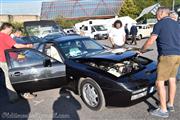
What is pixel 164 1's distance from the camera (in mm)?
69500

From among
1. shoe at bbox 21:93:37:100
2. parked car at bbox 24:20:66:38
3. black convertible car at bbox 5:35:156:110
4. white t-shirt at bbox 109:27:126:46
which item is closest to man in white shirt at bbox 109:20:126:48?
white t-shirt at bbox 109:27:126:46

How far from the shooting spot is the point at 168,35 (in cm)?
489

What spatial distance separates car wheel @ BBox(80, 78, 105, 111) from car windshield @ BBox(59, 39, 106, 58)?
105 cm

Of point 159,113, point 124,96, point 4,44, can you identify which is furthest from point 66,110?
point 4,44

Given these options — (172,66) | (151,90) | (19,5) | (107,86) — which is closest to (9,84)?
(107,86)

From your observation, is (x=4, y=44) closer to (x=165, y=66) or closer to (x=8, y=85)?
(x=8, y=85)

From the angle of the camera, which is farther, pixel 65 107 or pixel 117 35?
pixel 117 35

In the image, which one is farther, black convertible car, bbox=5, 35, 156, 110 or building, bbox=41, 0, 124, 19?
building, bbox=41, 0, 124, 19

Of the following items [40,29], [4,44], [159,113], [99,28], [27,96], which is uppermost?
[4,44]

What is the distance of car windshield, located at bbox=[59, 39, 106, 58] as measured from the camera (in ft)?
22.3

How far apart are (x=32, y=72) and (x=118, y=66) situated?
178cm

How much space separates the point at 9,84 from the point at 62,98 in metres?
1.16

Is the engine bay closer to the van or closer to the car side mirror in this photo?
the car side mirror

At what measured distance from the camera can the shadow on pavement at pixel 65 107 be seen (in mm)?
5473
